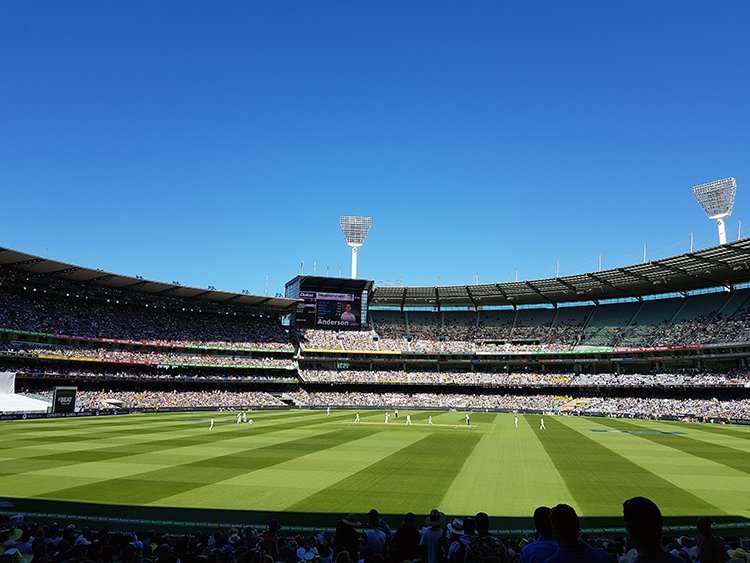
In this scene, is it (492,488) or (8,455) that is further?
(8,455)

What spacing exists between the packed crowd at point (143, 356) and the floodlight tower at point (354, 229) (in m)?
22.7

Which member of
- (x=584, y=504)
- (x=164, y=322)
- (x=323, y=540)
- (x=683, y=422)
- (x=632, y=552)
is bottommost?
(x=683, y=422)

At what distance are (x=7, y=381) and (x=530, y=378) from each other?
216 feet

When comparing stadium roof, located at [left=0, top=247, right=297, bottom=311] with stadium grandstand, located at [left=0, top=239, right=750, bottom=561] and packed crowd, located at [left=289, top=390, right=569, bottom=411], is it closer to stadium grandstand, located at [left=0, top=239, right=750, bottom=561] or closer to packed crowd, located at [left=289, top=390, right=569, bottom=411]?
stadium grandstand, located at [left=0, top=239, right=750, bottom=561]

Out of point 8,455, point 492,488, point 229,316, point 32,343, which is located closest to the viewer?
point 492,488

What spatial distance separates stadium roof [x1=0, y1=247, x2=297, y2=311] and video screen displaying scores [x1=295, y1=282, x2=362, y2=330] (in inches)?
103

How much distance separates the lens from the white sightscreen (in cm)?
5335

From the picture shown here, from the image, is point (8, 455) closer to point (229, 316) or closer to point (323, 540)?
point (323, 540)

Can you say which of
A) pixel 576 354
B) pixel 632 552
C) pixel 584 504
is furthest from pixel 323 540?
pixel 576 354

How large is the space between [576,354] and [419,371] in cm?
2478

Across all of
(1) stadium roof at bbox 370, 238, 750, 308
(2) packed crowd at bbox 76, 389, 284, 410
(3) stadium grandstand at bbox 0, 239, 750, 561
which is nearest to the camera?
(3) stadium grandstand at bbox 0, 239, 750, 561

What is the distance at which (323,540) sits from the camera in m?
10.9

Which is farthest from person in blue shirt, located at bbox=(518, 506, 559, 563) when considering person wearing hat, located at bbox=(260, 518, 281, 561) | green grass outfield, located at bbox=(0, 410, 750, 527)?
green grass outfield, located at bbox=(0, 410, 750, 527)

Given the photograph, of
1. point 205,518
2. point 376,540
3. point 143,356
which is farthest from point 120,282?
point 376,540
